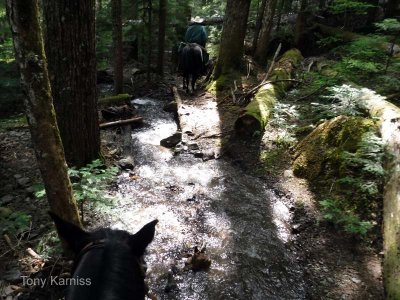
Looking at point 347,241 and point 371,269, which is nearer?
point 371,269

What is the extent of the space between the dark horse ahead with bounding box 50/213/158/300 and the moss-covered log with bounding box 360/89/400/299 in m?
3.13

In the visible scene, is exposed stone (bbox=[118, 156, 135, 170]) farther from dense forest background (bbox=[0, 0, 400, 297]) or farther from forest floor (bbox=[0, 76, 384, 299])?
forest floor (bbox=[0, 76, 384, 299])

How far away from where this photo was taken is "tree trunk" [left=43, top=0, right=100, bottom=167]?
16.4 feet

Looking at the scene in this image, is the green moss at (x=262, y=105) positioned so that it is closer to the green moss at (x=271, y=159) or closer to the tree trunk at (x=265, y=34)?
the green moss at (x=271, y=159)

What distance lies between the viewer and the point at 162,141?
810 cm

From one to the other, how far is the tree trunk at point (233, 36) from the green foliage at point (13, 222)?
9.27 m

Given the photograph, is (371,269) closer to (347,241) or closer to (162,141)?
(347,241)

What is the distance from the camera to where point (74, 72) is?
540 cm

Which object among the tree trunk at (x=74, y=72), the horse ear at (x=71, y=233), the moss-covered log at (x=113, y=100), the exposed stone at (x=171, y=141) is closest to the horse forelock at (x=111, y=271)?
the horse ear at (x=71, y=233)

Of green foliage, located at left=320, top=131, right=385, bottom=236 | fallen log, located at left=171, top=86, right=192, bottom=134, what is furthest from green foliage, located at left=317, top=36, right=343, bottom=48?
green foliage, located at left=320, top=131, right=385, bottom=236

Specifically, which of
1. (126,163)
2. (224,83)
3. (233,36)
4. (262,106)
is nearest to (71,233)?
(126,163)

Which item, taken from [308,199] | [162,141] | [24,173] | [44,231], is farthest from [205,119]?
[44,231]

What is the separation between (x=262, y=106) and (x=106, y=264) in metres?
7.18

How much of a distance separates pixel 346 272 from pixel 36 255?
4008mm
